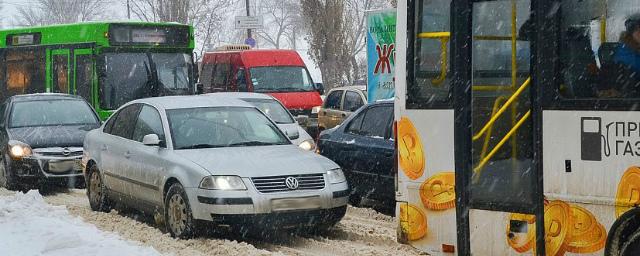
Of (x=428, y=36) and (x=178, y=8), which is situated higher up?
(x=178, y=8)

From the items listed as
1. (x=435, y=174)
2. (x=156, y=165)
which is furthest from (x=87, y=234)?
(x=435, y=174)

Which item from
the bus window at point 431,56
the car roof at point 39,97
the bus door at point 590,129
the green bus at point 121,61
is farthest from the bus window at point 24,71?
the bus door at point 590,129

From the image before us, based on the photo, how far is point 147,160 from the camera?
Result: 36.0 ft

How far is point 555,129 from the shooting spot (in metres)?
7.09

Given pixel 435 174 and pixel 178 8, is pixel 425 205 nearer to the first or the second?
pixel 435 174

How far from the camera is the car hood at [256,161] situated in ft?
32.6

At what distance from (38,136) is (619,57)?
407 inches

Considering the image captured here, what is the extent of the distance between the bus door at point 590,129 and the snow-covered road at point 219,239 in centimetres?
258

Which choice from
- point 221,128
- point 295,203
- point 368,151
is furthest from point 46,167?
point 295,203

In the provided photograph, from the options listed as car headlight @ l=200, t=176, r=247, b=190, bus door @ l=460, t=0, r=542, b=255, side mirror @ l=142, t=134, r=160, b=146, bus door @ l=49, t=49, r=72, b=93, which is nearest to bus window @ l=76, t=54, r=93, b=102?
bus door @ l=49, t=49, r=72, b=93

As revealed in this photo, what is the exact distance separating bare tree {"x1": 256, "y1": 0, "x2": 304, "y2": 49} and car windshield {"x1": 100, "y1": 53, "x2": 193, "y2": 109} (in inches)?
3489

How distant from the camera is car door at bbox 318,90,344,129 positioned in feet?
69.9

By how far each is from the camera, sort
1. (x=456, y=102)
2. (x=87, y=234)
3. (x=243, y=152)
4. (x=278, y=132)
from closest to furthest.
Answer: (x=456, y=102), (x=87, y=234), (x=243, y=152), (x=278, y=132)

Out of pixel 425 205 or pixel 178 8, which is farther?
pixel 178 8
